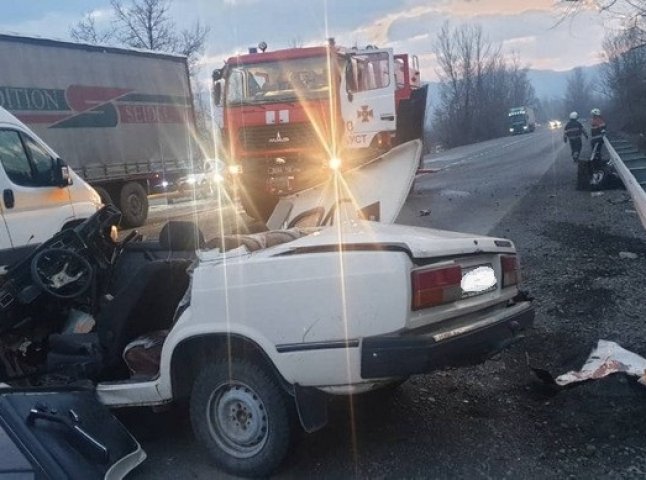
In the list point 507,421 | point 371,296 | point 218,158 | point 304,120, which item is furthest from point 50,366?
point 218,158

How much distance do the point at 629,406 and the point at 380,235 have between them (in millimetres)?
1722

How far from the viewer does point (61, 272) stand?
13.4ft

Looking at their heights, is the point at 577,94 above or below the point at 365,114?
above

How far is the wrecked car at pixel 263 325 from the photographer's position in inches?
119

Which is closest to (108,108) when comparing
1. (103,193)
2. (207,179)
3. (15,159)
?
(103,193)

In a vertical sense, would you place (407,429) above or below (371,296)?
below

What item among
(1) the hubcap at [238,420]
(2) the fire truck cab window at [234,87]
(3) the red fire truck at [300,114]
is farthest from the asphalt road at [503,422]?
(2) the fire truck cab window at [234,87]

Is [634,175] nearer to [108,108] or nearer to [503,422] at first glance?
[503,422]

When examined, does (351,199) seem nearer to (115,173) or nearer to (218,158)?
(218,158)

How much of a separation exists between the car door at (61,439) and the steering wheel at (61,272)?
0.84 meters

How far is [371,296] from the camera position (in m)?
3.03

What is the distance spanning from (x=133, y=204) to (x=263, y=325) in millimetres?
12967

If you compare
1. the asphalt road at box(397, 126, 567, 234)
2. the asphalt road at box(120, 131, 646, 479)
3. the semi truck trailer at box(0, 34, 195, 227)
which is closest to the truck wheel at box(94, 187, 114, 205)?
the semi truck trailer at box(0, 34, 195, 227)

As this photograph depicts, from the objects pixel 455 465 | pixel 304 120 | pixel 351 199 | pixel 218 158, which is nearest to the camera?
pixel 455 465
